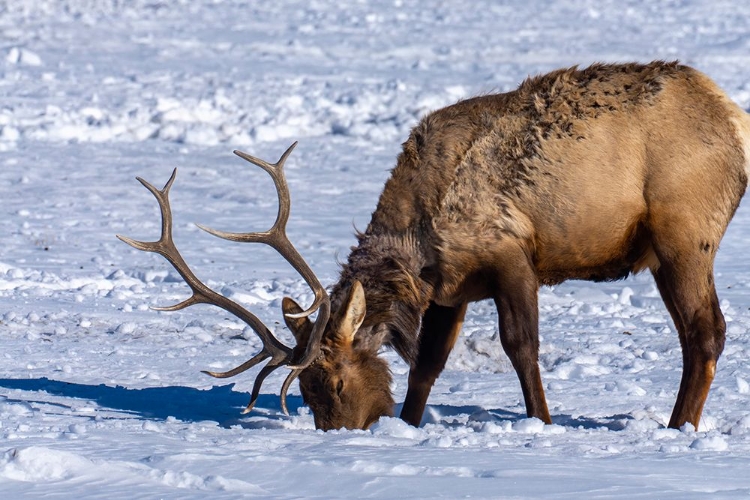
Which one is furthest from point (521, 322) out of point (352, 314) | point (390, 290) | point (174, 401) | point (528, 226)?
point (174, 401)

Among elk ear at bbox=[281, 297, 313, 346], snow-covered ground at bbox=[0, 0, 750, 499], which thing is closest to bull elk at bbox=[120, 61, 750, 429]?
elk ear at bbox=[281, 297, 313, 346]

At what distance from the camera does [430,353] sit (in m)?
6.33

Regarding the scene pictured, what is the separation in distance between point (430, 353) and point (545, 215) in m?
0.93

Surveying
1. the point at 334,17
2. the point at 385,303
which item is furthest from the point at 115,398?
the point at 334,17

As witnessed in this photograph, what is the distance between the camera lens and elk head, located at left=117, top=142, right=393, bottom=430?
5652 mm

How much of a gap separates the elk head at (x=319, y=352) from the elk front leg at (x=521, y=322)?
609mm

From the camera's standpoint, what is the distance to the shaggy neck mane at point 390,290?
19.4ft

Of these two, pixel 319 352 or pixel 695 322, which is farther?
pixel 695 322

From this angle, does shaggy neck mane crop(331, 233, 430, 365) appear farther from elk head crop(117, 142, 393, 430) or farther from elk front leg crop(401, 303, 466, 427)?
elk front leg crop(401, 303, 466, 427)

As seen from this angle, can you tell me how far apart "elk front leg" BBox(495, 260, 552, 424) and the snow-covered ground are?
0.29m

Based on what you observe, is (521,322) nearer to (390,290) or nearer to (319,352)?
(390,290)

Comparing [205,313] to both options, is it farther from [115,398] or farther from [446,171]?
[446,171]

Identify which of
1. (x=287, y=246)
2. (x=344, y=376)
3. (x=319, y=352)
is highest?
(x=287, y=246)

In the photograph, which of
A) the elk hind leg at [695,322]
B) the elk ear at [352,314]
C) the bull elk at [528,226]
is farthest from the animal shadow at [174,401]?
the elk hind leg at [695,322]
